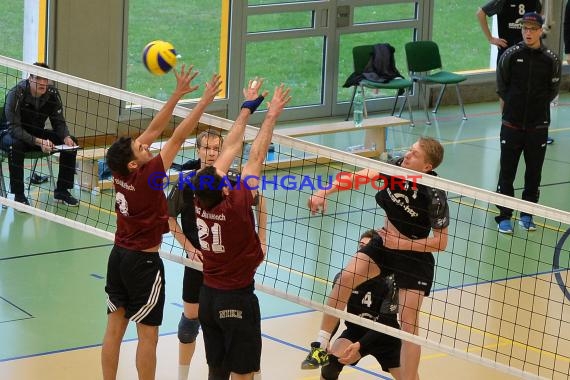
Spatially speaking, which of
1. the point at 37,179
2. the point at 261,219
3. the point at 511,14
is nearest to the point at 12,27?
the point at 37,179

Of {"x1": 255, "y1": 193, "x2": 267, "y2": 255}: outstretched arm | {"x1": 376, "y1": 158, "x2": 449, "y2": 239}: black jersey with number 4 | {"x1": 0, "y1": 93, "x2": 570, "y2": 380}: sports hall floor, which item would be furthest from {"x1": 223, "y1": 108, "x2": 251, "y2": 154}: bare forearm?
{"x1": 0, "y1": 93, "x2": 570, "y2": 380}: sports hall floor

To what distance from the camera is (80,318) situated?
9.46m

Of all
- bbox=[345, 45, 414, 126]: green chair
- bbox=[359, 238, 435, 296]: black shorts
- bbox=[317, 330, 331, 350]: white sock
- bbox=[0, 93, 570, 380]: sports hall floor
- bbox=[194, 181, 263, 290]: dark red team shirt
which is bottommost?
bbox=[0, 93, 570, 380]: sports hall floor

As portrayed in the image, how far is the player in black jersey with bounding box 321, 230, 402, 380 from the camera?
757 cm

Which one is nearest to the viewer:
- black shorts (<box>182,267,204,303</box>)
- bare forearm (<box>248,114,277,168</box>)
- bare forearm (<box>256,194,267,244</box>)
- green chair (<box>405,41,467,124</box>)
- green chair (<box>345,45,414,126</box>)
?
bare forearm (<box>248,114,277,168</box>)

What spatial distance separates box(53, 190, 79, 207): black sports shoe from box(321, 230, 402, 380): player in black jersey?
558 centimetres

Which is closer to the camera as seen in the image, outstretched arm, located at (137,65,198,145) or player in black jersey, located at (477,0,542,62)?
outstretched arm, located at (137,65,198,145)

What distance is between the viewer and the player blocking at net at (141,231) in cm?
731

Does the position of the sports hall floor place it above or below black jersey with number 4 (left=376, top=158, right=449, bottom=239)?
below

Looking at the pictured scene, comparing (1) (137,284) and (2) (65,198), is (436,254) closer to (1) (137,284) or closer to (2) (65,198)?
(2) (65,198)

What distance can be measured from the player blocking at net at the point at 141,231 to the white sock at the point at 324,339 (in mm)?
1084

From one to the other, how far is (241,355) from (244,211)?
88 cm

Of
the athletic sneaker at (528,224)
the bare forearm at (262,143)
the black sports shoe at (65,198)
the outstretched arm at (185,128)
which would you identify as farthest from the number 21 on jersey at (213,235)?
the athletic sneaker at (528,224)

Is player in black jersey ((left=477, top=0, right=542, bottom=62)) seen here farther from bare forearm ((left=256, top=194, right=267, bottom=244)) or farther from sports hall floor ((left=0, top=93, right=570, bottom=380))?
bare forearm ((left=256, top=194, right=267, bottom=244))
